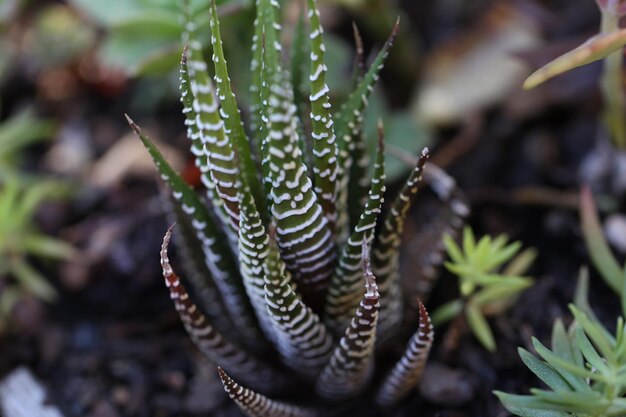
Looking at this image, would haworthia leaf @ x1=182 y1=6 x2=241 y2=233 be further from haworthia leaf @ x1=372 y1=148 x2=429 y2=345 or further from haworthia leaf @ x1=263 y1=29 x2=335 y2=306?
haworthia leaf @ x1=372 y1=148 x2=429 y2=345

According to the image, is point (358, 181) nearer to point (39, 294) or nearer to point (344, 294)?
point (344, 294)

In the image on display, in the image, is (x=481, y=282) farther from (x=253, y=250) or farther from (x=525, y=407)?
(x=253, y=250)

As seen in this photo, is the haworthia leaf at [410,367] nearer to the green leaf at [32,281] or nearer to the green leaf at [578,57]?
the green leaf at [578,57]

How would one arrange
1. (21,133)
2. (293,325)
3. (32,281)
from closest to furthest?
(293,325)
(32,281)
(21,133)

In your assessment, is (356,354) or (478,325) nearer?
(356,354)

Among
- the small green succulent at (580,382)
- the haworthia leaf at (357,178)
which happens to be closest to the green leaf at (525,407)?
the small green succulent at (580,382)

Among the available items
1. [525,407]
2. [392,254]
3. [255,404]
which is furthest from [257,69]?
[525,407]

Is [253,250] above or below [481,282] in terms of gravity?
above

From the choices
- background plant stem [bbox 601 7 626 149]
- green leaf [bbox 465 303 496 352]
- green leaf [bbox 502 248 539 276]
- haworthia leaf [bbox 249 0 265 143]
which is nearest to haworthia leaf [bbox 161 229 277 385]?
haworthia leaf [bbox 249 0 265 143]
